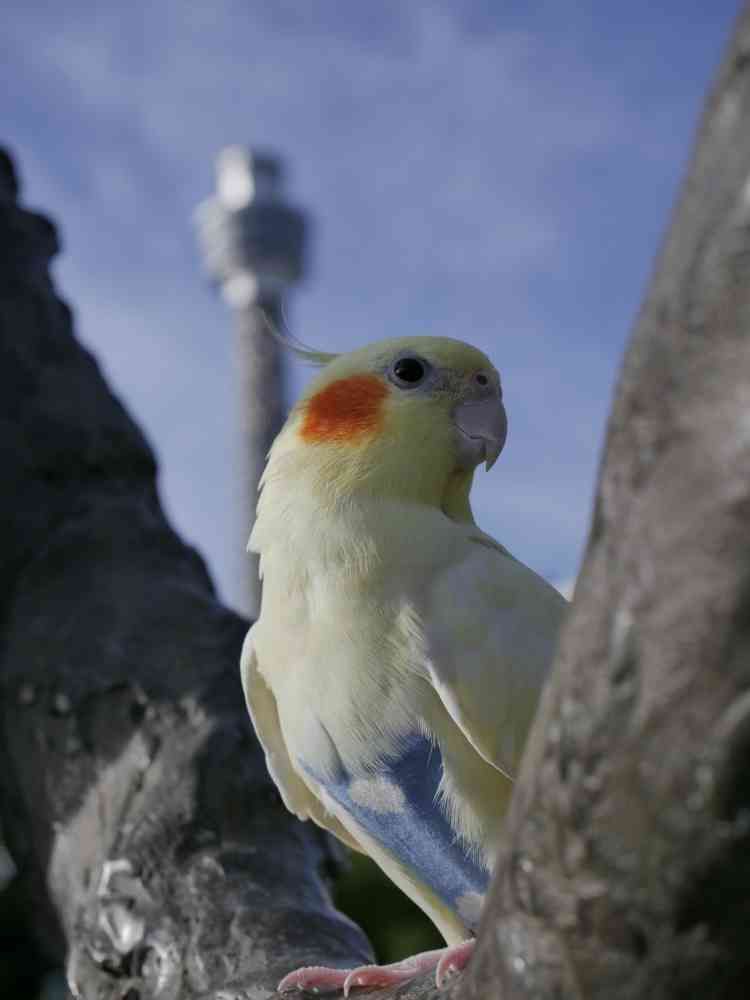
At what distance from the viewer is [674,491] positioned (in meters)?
0.69

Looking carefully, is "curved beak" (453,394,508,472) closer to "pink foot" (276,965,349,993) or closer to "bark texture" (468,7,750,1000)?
"pink foot" (276,965,349,993)

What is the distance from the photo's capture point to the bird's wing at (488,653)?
1.53 meters

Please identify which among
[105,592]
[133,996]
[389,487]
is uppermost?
[389,487]

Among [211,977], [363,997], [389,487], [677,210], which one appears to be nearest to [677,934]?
[677,210]

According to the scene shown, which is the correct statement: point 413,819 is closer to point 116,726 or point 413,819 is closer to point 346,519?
point 346,519

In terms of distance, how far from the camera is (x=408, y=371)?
1.81 m

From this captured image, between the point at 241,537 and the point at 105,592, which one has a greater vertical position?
the point at 105,592

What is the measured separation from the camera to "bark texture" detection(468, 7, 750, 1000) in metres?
0.66

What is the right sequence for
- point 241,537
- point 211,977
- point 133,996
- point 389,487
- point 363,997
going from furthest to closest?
1. point 241,537
2. point 133,996
3. point 211,977
4. point 389,487
5. point 363,997

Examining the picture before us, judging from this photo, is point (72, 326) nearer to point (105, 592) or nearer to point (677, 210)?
point (105, 592)

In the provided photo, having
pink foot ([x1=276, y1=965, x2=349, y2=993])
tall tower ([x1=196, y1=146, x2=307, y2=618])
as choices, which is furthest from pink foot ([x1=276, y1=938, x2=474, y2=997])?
tall tower ([x1=196, y1=146, x2=307, y2=618])

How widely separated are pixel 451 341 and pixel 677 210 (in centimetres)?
114

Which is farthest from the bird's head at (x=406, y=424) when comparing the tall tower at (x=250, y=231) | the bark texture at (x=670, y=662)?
the tall tower at (x=250, y=231)

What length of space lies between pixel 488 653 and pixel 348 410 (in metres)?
0.46
